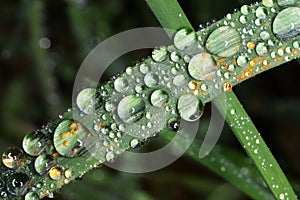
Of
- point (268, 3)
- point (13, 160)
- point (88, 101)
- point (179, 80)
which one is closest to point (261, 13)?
point (268, 3)

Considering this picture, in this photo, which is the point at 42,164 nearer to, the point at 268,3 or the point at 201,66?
the point at 201,66

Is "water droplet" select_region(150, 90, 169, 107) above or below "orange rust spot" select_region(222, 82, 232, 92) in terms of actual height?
above

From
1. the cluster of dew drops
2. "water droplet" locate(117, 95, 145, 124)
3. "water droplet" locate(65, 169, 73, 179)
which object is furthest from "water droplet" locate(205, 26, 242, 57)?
"water droplet" locate(65, 169, 73, 179)

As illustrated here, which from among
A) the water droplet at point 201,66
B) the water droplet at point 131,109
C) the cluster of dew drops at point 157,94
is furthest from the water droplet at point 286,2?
the water droplet at point 131,109

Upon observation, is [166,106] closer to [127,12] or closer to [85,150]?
Answer: [85,150]

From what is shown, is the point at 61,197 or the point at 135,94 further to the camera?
the point at 61,197

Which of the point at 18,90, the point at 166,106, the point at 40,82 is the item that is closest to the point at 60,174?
the point at 166,106

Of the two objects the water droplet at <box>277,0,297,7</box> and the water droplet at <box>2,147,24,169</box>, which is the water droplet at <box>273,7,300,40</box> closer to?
the water droplet at <box>277,0,297,7</box>
